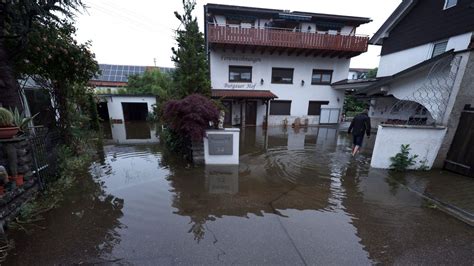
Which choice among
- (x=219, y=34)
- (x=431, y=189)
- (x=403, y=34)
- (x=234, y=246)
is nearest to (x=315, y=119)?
(x=403, y=34)

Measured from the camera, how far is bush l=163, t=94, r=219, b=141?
5.20 metres

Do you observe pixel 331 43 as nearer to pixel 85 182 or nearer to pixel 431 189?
pixel 431 189

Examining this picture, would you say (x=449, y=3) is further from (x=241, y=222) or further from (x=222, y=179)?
(x=241, y=222)

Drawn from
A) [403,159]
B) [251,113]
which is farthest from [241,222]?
[251,113]

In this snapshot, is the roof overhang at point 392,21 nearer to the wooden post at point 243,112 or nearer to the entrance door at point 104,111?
the wooden post at point 243,112

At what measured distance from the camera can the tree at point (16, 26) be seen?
352 centimetres

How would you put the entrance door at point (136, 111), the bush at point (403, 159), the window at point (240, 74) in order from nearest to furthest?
the bush at point (403, 159)
the window at point (240, 74)
the entrance door at point (136, 111)

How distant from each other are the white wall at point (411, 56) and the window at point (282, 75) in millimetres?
5610

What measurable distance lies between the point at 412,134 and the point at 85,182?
27.9ft

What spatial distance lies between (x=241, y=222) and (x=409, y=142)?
5410mm

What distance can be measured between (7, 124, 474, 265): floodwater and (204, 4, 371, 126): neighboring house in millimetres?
8516

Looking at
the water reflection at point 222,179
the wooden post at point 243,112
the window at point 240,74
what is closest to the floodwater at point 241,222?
the water reflection at point 222,179

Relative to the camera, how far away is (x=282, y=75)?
14.4m

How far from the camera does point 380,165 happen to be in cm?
576
